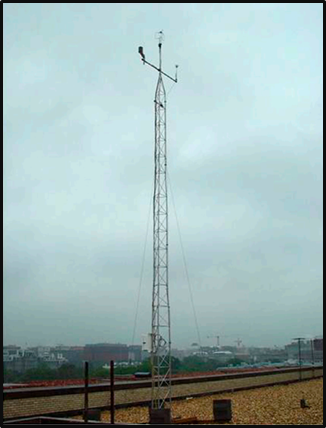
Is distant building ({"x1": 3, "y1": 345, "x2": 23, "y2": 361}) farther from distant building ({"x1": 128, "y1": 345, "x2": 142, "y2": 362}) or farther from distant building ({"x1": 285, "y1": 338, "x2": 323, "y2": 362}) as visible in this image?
distant building ({"x1": 285, "y1": 338, "x2": 323, "y2": 362})

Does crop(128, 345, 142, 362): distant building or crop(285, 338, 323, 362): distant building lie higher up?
crop(128, 345, 142, 362): distant building

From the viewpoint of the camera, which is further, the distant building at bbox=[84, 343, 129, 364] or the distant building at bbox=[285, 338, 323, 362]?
the distant building at bbox=[285, 338, 323, 362]

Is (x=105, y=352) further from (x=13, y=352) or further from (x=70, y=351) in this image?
(x=13, y=352)

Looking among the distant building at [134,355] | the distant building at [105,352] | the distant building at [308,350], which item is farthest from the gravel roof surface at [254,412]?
the distant building at [308,350]

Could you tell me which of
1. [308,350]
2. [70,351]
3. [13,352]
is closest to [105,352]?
[70,351]

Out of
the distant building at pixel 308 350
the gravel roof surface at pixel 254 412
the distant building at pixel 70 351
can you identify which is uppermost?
the gravel roof surface at pixel 254 412

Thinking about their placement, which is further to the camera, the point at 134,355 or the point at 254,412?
the point at 134,355

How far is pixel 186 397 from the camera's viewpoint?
25766 millimetres

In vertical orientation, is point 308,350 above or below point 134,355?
below

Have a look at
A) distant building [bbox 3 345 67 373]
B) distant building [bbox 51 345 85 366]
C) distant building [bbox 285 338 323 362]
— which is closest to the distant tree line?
distant building [bbox 3 345 67 373]

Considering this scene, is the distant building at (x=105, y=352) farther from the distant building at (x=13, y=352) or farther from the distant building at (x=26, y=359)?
the distant building at (x=13, y=352)

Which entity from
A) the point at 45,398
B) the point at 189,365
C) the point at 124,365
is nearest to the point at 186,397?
the point at 45,398

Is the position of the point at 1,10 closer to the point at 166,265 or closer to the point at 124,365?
the point at 166,265

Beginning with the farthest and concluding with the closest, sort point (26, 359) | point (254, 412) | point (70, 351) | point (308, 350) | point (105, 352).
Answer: point (308, 350)
point (70, 351)
point (105, 352)
point (26, 359)
point (254, 412)
